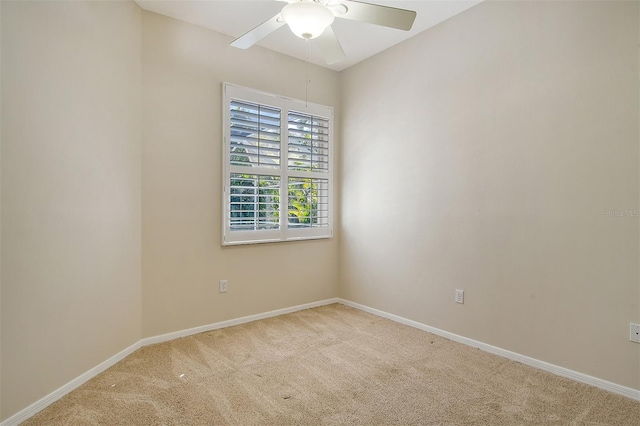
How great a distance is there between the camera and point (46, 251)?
1.96 m

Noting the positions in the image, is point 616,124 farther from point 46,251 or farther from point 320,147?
point 46,251

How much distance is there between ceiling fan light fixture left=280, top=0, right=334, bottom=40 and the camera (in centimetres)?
163

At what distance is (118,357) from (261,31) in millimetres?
2397

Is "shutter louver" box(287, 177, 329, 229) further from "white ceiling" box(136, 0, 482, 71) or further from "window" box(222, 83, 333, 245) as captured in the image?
"white ceiling" box(136, 0, 482, 71)

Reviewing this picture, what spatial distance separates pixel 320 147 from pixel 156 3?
194 cm

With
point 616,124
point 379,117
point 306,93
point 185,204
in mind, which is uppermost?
point 306,93

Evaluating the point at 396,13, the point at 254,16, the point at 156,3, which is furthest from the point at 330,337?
the point at 156,3

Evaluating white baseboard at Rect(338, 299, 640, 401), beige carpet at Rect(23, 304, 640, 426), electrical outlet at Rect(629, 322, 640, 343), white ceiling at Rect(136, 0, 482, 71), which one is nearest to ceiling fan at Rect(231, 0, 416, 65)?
white ceiling at Rect(136, 0, 482, 71)

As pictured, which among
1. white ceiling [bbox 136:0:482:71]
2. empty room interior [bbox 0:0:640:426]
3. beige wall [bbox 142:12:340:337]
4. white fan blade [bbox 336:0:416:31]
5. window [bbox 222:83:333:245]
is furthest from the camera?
window [bbox 222:83:333:245]

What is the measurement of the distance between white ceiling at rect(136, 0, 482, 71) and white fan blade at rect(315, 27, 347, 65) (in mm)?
644

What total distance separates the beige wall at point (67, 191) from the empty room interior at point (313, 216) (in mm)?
12

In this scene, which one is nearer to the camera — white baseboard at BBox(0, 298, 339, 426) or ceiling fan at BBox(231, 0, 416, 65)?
ceiling fan at BBox(231, 0, 416, 65)

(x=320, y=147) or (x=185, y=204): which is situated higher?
(x=320, y=147)

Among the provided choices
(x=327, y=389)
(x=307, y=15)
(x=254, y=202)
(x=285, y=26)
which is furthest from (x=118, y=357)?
(x=285, y=26)
